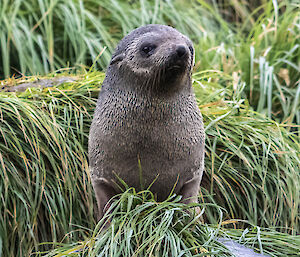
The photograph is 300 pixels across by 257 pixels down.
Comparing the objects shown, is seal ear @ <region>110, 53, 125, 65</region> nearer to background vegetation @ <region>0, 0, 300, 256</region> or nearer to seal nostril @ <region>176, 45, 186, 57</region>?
seal nostril @ <region>176, 45, 186, 57</region>

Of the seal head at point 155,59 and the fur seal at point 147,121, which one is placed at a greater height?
the seal head at point 155,59

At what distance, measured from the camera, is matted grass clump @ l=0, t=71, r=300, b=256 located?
246 centimetres

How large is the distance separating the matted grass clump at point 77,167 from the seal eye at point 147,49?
2.86 feet

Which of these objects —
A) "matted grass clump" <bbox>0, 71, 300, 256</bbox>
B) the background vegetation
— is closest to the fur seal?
the background vegetation

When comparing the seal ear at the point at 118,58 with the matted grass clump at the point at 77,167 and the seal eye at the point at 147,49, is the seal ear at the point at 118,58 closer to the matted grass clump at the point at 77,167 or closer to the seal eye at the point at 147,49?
the seal eye at the point at 147,49

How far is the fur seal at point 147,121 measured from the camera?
179 cm

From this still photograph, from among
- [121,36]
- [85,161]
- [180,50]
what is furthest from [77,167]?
[121,36]

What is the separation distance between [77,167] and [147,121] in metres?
0.86

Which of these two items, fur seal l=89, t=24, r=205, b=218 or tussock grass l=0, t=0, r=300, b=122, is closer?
fur seal l=89, t=24, r=205, b=218

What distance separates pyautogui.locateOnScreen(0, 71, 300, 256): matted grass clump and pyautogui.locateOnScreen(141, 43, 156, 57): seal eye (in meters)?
0.87

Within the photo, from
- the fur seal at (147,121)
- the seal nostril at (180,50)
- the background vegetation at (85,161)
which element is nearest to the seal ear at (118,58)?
the fur seal at (147,121)

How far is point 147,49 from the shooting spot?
178 cm

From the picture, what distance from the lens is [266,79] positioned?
354 cm

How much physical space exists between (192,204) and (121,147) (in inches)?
14.6
